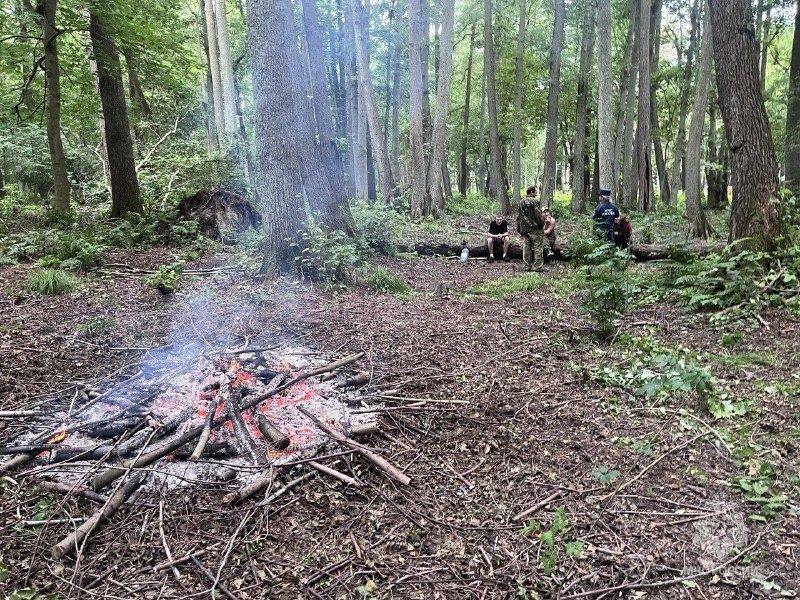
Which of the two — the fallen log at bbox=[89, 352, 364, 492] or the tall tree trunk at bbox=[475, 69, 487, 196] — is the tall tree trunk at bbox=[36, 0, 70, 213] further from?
the tall tree trunk at bbox=[475, 69, 487, 196]

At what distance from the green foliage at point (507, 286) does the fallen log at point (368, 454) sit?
508 cm

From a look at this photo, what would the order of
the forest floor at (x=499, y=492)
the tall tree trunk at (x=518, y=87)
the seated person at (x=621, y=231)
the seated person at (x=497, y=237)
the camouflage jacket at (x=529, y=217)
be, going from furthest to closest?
the tall tree trunk at (x=518, y=87)
the seated person at (x=497, y=237)
the camouflage jacket at (x=529, y=217)
the seated person at (x=621, y=231)
the forest floor at (x=499, y=492)

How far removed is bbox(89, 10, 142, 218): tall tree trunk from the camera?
36.0 feet

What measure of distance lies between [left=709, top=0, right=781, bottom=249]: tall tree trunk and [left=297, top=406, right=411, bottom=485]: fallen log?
560 cm

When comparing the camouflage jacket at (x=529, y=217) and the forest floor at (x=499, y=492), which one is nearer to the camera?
A: the forest floor at (x=499, y=492)

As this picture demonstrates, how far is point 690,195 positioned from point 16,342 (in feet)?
45.0

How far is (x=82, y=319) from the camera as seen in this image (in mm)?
6336

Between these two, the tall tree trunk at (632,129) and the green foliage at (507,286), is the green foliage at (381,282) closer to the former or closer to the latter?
the green foliage at (507,286)

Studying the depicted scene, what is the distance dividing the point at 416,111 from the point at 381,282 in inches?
389

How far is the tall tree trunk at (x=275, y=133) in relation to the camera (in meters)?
8.28

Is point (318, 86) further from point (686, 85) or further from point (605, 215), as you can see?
point (686, 85)

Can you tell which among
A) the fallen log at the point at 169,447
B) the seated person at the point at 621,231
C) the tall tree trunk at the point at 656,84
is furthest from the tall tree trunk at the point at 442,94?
the fallen log at the point at 169,447

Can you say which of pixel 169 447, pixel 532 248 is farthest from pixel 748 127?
pixel 169 447

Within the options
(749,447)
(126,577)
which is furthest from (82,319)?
(749,447)
